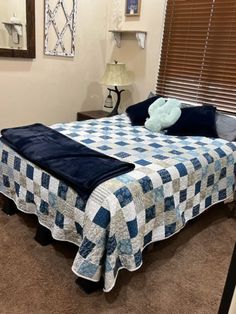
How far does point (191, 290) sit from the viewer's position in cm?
164

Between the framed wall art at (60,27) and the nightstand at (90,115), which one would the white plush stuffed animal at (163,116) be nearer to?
the nightstand at (90,115)

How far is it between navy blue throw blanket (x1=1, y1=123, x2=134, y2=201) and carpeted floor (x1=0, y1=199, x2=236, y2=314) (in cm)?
56

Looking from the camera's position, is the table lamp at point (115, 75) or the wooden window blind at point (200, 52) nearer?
the wooden window blind at point (200, 52)

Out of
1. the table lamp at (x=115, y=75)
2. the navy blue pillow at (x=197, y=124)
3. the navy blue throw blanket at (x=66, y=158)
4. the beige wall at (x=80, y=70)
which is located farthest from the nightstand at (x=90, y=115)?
the navy blue throw blanket at (x=66, y=158)

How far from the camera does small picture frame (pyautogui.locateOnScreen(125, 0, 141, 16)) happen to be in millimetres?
3187

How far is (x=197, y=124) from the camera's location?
253 centimetres

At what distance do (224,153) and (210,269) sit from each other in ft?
3.01

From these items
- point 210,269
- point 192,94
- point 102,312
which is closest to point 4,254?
point 102,312

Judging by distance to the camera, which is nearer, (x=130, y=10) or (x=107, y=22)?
(x=130, y=10)

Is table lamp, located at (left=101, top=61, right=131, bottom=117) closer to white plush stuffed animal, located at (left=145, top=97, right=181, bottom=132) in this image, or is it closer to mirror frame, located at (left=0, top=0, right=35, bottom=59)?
white plush stuffed animal, located at (left=145, top=97, right=181, bottom=132)

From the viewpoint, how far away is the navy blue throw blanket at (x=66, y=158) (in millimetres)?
1518

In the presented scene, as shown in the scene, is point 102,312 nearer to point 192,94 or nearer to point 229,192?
point 229,192

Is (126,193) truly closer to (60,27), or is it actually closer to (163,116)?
(163,116)

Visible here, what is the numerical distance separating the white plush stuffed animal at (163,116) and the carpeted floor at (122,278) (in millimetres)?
1021
